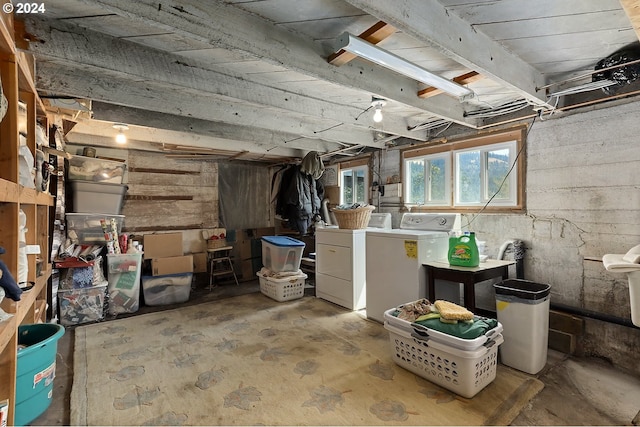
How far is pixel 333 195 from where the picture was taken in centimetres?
483

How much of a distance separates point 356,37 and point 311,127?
1.83m

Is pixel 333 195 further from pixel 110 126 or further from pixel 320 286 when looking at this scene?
pixel 110 126

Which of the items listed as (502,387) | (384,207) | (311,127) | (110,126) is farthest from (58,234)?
(502,387)

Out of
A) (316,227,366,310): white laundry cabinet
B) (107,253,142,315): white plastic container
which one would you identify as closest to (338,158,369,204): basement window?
(316,227,366,310): white laundry cabinet

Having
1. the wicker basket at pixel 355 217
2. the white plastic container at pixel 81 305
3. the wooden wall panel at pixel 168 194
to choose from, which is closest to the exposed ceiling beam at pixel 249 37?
the wicker basket at pixel 355 217

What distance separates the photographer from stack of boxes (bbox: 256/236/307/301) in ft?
12.3

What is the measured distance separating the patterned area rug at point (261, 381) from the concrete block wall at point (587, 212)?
871 mm

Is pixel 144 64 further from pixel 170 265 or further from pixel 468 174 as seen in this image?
pixel 468 174

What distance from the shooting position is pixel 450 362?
184cm

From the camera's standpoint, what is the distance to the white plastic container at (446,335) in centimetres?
175

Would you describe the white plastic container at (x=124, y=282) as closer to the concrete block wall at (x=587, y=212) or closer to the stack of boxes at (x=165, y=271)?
the stack of boxes at (x=165, y=271)

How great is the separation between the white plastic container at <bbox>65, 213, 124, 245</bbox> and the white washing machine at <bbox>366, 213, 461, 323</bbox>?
9.89 feet

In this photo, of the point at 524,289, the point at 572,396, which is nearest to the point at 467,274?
the point at 524,289

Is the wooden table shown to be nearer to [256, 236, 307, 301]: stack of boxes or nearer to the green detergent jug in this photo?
the green detergent jug
